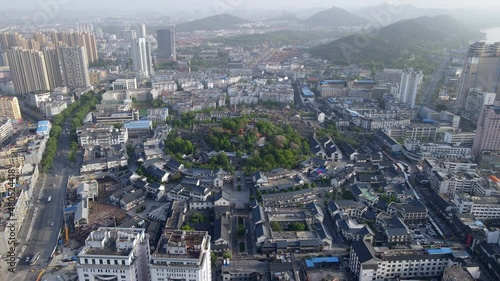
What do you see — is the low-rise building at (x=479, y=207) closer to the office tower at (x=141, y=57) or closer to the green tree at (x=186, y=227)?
the green tree at (x=186, y=227)

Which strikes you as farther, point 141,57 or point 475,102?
point 141,57

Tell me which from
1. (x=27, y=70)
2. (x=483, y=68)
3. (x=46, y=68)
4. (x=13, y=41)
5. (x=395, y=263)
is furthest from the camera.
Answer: (x=13, y=41)

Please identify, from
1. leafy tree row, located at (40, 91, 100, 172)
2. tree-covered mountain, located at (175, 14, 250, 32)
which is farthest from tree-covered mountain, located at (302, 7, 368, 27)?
leafy tree row, located at (40, 91, 100, 172)

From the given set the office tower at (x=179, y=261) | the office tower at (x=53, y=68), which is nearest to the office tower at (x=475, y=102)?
the office tower at (x=179, y=261)

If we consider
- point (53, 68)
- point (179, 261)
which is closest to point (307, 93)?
point (53, 68)

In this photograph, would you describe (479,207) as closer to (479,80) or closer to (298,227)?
(298,227)

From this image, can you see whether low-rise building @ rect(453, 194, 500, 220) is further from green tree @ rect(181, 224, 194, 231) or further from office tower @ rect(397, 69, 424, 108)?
office tower @ rect(397, 69, 424, 108)
